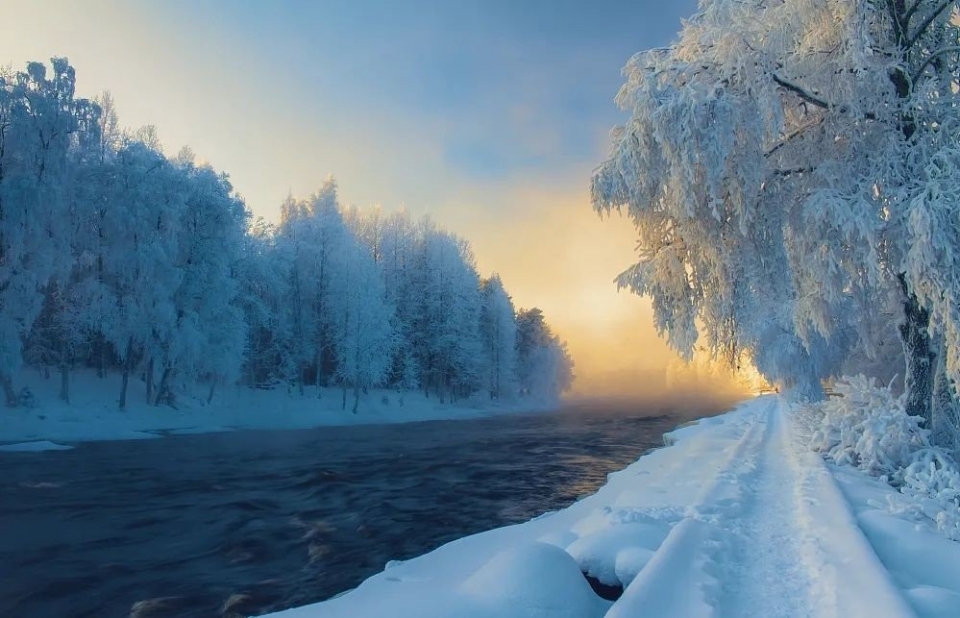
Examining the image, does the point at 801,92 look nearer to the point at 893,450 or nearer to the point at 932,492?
the point at 893,450

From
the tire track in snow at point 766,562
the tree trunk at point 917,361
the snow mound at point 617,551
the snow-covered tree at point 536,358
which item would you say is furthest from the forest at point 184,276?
the tree trunk at point 917,361

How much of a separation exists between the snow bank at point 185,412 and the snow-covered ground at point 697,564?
25.8 meters

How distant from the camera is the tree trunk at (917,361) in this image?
9310mm

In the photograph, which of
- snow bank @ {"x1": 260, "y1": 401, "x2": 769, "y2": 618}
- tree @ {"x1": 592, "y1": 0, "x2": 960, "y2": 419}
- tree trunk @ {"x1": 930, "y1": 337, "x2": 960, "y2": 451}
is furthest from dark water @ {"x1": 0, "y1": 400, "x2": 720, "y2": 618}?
tree trunk @ {"x1": 930, "y1": 337, "x2": 960, "y2": 451}

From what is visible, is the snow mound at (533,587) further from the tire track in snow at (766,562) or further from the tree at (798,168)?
the tree at (798,168)

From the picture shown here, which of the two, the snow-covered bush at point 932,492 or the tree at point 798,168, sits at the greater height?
the tree at point 798,168

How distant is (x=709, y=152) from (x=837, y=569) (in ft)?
19.9

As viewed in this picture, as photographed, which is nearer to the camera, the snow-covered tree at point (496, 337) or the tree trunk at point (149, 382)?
the tree trunk at point (149, 382)

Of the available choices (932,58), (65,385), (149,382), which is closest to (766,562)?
(932,58)

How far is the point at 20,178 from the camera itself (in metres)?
25.0

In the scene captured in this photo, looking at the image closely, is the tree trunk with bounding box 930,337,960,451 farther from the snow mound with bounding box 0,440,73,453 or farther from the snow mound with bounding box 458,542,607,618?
the snow mound with bounding box 0,440,73,453

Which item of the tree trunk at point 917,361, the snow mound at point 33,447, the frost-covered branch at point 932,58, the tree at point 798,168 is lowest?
the snow mound at point 33,447

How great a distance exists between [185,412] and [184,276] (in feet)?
26.6

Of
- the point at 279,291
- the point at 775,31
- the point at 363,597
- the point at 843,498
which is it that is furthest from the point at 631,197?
the point at 279,291
